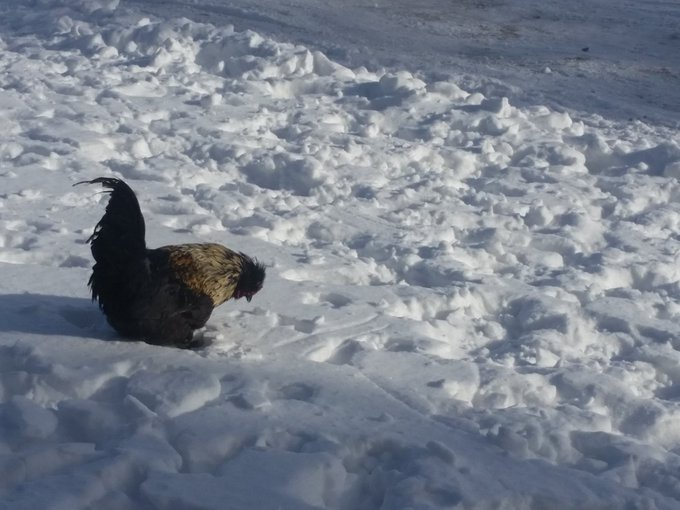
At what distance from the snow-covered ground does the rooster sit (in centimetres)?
13

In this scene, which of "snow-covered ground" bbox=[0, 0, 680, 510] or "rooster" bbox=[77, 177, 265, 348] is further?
"rooster" bbox=[77, 177, 265, 348]

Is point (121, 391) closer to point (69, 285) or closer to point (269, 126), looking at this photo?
point (69, 285)

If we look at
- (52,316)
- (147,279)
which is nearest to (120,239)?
(147,279)

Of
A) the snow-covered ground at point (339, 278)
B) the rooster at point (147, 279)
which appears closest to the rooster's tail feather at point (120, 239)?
the rooster at point (147, 279)

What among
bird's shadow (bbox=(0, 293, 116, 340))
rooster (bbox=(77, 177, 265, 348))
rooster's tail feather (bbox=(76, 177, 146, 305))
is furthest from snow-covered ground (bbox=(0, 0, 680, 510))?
rooster's tail feather (bbox=(76, 177, 146, 305))

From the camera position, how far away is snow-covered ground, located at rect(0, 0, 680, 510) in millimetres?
4094

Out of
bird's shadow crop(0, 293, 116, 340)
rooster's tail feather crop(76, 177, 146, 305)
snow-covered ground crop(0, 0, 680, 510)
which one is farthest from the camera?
bird's shadow crop(0, 293, 116, 340)

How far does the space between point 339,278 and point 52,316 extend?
174 centimetres

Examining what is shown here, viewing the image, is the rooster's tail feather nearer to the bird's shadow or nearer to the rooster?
the rooster

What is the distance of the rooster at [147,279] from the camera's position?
4.84m

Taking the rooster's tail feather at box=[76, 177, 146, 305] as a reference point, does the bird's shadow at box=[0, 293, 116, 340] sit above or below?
below

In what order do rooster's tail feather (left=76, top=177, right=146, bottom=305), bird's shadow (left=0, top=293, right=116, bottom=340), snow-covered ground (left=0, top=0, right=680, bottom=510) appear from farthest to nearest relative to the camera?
bird's shadow (left=0, top=293, right=116, bottom=340), rooster's tail feather (left=76, top=177, right=146, bottom=305), snow-covered ground (left=0, top=0, right=680, bottom=510)

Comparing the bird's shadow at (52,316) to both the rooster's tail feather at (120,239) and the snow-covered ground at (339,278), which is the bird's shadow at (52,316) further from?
the rooster's tail feather at (120,239)

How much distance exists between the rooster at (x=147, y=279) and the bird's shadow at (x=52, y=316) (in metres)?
0.21
